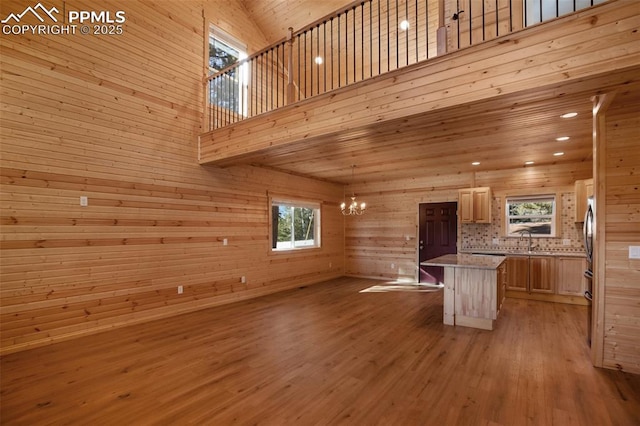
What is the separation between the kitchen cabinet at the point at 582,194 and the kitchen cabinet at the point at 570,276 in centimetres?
80

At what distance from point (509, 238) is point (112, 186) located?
7.28m

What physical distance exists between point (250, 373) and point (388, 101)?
3.01m

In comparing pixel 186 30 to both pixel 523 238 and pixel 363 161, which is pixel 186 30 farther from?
pixel 523 238

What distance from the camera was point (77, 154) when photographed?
3945 millimetres

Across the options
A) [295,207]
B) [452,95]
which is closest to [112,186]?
[295,207]

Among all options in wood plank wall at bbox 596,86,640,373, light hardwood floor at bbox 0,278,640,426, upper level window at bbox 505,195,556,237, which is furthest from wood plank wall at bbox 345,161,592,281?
wood plank wall at bbox 596,86,640,373

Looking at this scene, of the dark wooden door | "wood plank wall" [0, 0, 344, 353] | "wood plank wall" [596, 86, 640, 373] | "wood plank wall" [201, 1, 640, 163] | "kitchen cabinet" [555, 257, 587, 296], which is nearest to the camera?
"wood plank wall" [201, 1, 640, 163]

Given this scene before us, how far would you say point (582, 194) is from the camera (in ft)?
18.2

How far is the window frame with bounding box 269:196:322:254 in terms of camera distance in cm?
658

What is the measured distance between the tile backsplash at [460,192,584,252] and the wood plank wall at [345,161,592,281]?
1.42ft

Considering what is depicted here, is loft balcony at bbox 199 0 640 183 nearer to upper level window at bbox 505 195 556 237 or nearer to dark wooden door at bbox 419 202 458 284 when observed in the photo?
upper level window at bbox 505 195 556 237

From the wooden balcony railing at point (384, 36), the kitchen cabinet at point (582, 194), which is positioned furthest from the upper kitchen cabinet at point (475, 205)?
the wooden balcony railing at point (384, 36)

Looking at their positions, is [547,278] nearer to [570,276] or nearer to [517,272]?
[570,276]

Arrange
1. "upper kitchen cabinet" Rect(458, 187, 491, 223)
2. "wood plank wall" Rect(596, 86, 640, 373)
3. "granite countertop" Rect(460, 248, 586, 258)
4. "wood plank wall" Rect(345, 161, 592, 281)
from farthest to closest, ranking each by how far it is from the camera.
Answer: "wood plank wall" Rect(345, 161, 592, 281) < "upper kitchen cabinet" Rect(458, 187, 491, 223) < "granite countertop" Rect(460, 248, 586, 258) < "wood plank wall" Rect(596, 86, 640, 373)
